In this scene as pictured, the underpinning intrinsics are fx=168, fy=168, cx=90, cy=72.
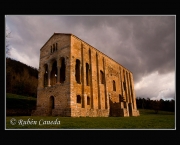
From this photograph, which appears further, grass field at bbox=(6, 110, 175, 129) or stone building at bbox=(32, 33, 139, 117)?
stone building at bbox=(32, 33, 139, 117)

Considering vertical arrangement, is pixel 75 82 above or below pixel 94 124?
above

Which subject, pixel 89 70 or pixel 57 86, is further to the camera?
pixel 89 70

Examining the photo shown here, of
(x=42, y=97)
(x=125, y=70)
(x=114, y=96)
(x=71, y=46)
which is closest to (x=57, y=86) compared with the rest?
(x=42, y=97)

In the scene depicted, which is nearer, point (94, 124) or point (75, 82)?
point (94, 124)

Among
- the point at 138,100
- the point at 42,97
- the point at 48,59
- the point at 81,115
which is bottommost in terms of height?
the point at 138,100

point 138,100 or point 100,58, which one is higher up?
point 100,58

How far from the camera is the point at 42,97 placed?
23.6 meters

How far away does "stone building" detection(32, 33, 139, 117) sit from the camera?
20.1 m

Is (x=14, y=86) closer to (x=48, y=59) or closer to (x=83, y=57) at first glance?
(x=48, y=59)

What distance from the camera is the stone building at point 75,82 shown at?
2014 centimetres

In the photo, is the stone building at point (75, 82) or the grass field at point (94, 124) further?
the stone building at point (75, 82)

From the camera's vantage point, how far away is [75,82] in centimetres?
2089

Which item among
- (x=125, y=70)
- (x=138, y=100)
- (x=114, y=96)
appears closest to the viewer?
(x=114, y=96)

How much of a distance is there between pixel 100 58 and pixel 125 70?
1195 cm
